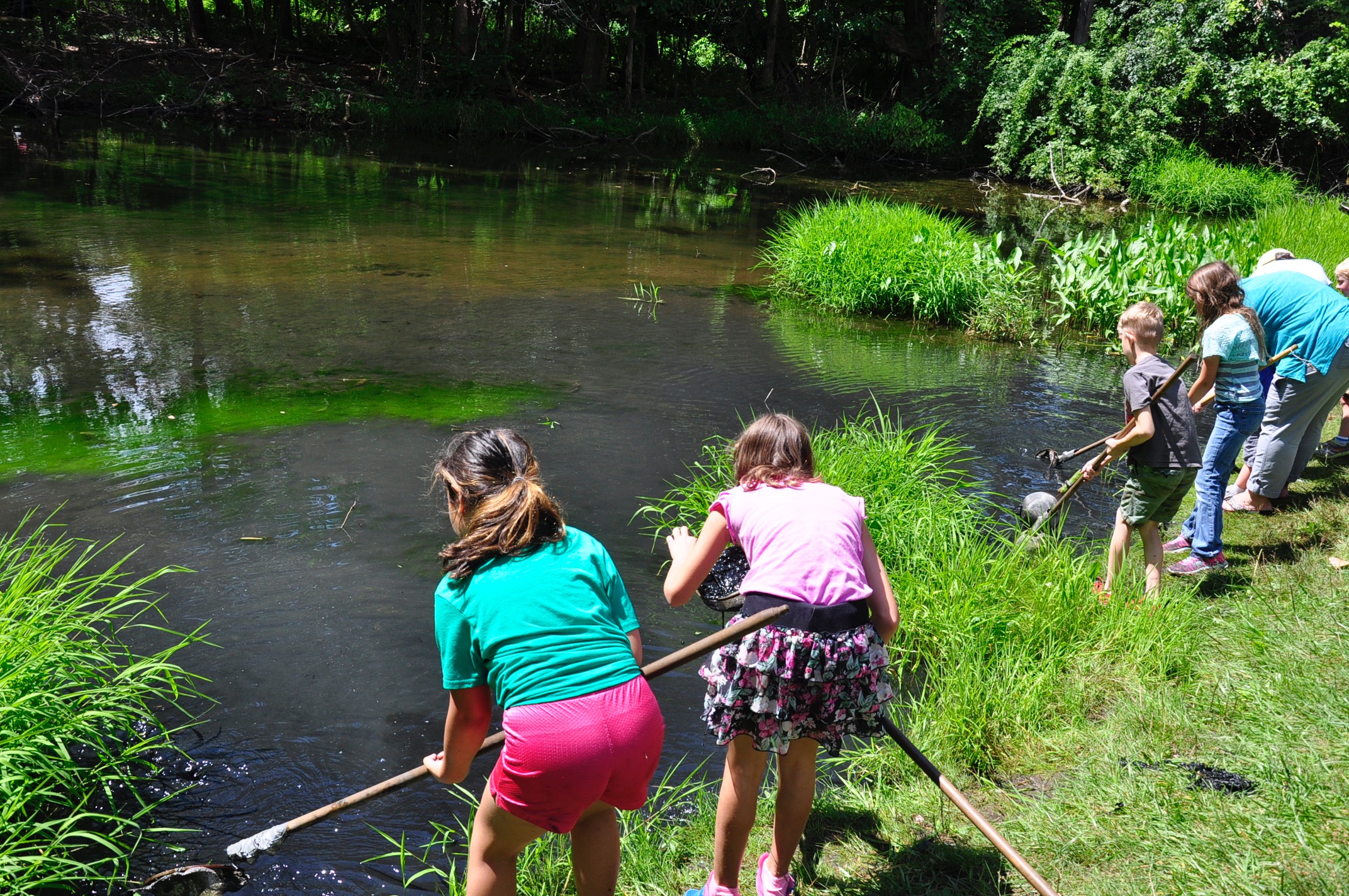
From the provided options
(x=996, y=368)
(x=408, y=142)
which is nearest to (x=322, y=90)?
(x=408, y=142)

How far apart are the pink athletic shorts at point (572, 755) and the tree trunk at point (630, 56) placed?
27051mm

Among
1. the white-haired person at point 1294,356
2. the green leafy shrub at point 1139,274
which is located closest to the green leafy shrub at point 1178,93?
the green leafy shrub at point 1139,274

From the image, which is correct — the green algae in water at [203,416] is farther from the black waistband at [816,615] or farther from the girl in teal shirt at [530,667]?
the black waistband at [816,615]

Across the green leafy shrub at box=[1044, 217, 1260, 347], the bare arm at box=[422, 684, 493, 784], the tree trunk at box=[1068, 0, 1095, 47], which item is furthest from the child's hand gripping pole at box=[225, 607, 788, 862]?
the tree trunk at box=[1068, 0, 1095, 47]

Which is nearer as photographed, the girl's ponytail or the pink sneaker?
the girl's ponytail

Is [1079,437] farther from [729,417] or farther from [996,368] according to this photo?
[729,417]

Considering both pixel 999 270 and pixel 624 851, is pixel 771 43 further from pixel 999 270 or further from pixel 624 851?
pixel 624 851

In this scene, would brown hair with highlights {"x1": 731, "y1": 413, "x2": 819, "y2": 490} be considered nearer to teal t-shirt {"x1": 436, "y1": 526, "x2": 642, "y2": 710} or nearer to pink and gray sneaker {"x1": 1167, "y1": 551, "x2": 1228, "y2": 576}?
teal t-shirt {"x1": 436, "y1": 526, "x2": 642, "y2": 710}

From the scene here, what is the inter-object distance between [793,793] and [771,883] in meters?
0.32

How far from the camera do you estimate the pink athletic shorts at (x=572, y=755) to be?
2.21 meters

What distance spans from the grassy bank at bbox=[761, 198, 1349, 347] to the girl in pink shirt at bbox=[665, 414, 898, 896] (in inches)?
310

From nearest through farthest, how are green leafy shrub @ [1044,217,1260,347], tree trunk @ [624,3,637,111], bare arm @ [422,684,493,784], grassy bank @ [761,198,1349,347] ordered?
1. bare arm @ [422,684,493,784]
2. green leafy shrub @ [1044,217,1260,347]
3. grassy bank @ [761,198,1349,347]
4. tree trunk @ [624,3,637,111]

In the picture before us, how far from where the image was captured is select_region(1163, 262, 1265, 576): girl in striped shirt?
463 cm

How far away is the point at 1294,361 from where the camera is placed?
520 cm
